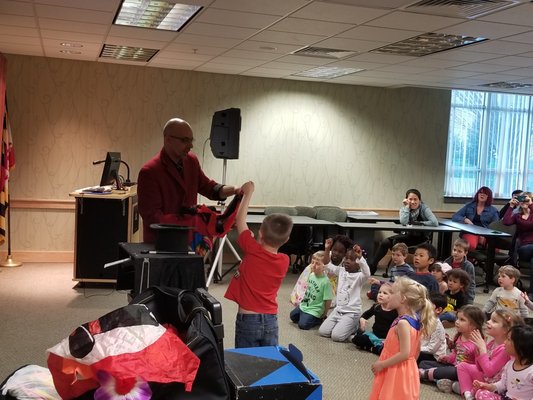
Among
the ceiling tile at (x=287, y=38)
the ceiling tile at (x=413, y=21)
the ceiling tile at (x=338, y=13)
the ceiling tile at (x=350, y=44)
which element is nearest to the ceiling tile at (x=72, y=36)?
the ceiling tile at (x=287, y=38)

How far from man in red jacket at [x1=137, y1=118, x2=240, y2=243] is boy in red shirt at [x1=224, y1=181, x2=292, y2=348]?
0.27m

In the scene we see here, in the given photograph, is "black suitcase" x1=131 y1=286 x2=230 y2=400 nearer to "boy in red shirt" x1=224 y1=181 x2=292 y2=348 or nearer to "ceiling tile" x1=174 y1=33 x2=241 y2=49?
"boy in red shirt" x1=224 y1=181 x2=292 y2=348

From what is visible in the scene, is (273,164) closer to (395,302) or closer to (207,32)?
(207,32)

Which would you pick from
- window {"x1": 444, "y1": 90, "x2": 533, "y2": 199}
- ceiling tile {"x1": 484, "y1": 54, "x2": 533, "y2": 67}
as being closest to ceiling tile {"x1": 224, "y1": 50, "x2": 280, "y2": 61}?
ceiling tile {"x1": 484, "y1": 54, "x2": 533, "y2": 67}

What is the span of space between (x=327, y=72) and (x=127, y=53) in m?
2.45

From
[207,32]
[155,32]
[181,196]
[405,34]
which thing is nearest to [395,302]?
[181,196]

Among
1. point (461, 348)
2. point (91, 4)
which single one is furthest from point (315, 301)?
point (91, 4)

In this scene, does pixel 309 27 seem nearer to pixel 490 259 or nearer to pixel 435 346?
pixel 435 346

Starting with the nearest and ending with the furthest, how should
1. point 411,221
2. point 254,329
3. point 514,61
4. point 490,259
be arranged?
point 254,329, point 514,61, point 490,259, point 411,221

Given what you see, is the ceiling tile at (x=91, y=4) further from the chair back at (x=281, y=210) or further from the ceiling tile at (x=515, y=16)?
the chair back at (x=281, y=210)

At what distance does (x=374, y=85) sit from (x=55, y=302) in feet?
17.5

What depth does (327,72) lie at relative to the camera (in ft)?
25.8

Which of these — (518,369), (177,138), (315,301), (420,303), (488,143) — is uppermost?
(488,143)

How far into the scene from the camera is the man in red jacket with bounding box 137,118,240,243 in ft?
11.0
